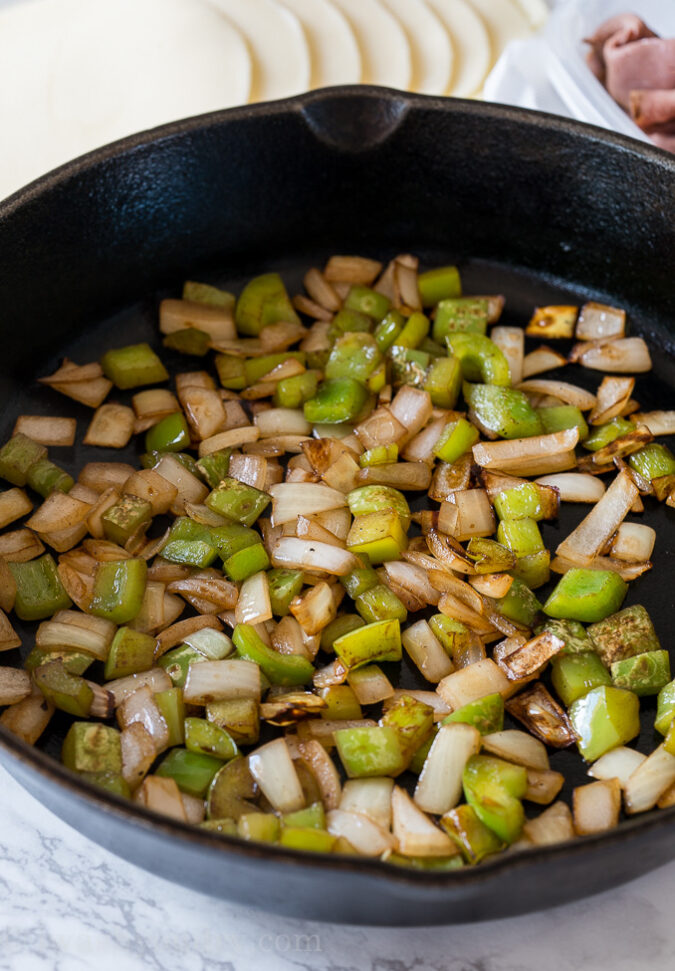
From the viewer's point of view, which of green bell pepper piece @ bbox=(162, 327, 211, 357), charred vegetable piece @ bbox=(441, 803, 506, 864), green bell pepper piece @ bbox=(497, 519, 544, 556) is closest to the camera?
charred vegetable piece @ bbox=(441, 803, 506, 864)

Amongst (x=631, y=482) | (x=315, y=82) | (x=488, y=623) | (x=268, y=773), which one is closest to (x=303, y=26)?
(x=315, y=82)

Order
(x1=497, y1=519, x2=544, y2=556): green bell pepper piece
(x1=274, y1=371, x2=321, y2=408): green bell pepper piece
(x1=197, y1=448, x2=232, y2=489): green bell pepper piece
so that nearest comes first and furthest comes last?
(x1=497, y1=519, x2=544, y2=556): green bell pepper piece → (x1=197, y1=448, x2=232, y2=489): green bell pepper piece → (x1=274, y1=371, x2=321, y2=408): green bell pepper piece

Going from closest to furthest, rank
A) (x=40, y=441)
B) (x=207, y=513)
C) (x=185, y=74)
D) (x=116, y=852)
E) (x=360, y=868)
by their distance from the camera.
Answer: (x=360, y=868), (x=116, y=852), (x=207, y=513), (x=40, y=441), (x=185, y=74)

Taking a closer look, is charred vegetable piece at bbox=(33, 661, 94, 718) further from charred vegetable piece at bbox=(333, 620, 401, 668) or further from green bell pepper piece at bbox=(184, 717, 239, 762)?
charred vegetable piece at bbox=(333, 620, 401, 668)

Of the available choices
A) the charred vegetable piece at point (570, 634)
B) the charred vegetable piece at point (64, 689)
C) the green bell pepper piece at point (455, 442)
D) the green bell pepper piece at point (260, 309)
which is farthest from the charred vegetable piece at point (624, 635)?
the green bell pepper piece at point (260, 309)

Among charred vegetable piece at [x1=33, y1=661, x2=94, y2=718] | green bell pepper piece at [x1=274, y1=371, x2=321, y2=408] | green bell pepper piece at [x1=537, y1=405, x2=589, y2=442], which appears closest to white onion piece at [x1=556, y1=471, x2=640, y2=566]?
green bell pepper piece at [x1=537, y1=405, x2=589, y2=442]

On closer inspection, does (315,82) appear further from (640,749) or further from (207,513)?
(640,749)

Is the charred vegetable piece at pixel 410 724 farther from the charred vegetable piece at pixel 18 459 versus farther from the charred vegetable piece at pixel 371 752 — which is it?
the charred vegetable piece at pixel 18 459

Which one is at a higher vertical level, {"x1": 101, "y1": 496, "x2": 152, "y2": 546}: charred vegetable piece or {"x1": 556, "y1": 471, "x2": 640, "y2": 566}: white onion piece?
{"x1": 101, "y1": 496, "x2": 152, "y2": 546}: charred vegetable piece
